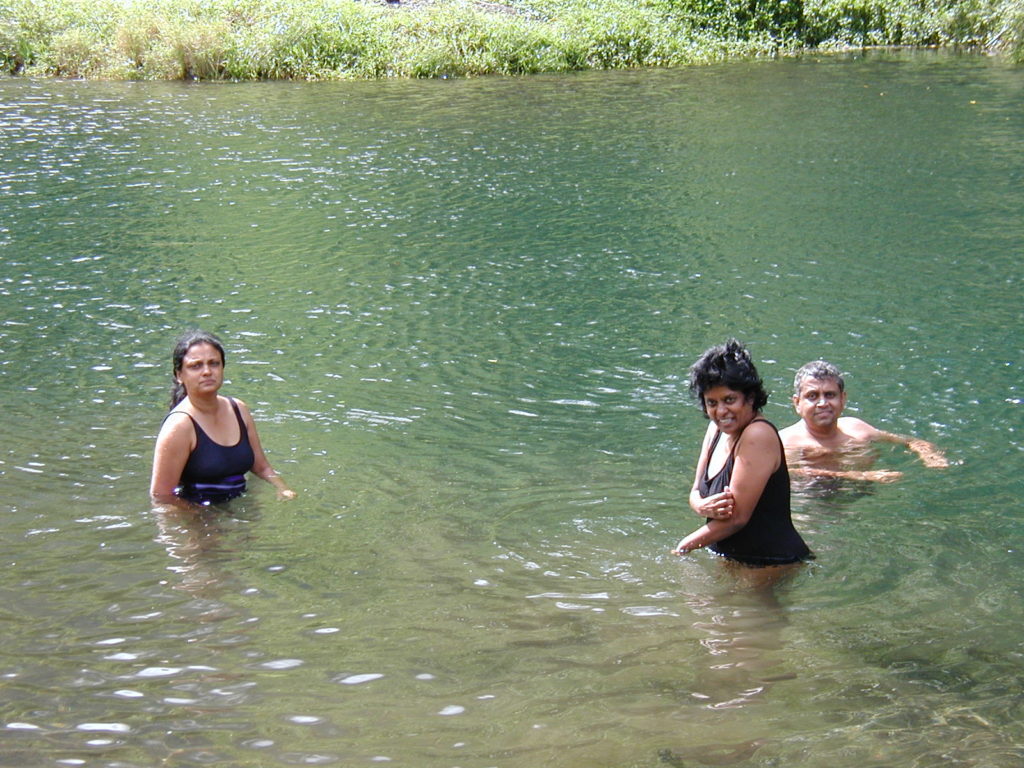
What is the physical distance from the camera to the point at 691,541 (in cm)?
576

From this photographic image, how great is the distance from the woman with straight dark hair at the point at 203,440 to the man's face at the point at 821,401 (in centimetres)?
328

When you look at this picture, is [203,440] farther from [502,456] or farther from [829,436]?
[829,436]

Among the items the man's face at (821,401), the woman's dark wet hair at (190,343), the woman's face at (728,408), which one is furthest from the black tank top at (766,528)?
the woman's dark wet hair at (190,343)

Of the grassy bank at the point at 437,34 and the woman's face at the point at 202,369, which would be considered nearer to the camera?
the woman's face at the point at 202,369

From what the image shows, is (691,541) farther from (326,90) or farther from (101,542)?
(326,90)

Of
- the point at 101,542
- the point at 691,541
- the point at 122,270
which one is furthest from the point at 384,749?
the point at 122,270

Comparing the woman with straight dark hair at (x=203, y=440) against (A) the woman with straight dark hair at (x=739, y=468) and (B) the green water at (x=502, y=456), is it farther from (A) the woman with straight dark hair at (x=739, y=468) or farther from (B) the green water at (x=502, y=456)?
(A) the woman with straight dark hair at (x=739, y=468)

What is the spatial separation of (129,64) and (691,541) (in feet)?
90.9

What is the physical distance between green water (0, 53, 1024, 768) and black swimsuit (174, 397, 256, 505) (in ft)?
0.54

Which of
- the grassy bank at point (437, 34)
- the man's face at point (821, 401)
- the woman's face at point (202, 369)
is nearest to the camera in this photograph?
the woman's face at point (202, 369)

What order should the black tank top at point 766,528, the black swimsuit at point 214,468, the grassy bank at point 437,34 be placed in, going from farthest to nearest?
the grassy bank at point 437,34, the black swimsuit at point 214,468, the black tank top at point 766,528

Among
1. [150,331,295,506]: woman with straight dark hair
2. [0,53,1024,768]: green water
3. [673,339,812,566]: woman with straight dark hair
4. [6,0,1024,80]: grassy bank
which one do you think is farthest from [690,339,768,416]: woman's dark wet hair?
[6,0,1024,80]: grassy bank

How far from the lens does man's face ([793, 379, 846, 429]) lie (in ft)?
24.8

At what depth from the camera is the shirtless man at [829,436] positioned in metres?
7.60
